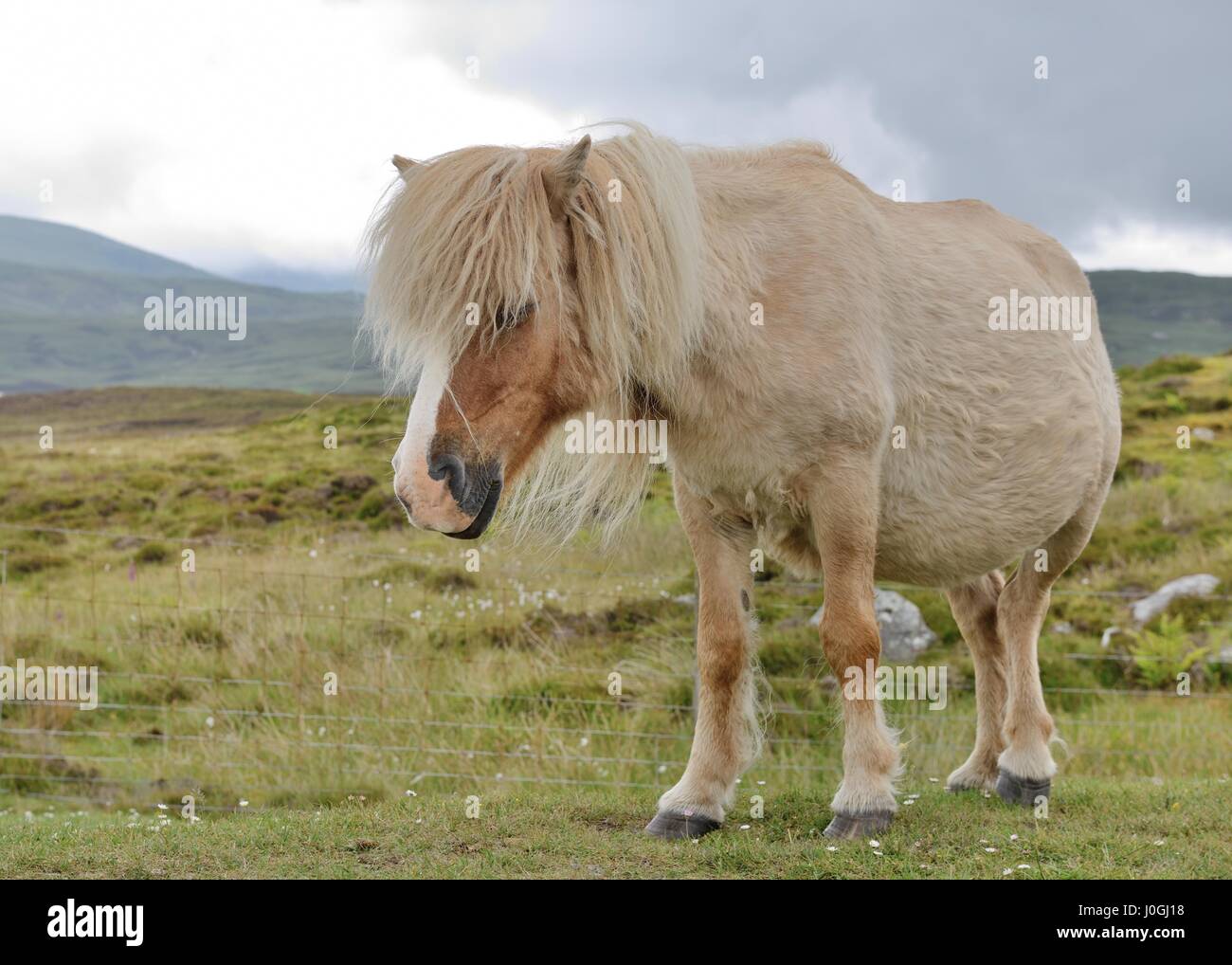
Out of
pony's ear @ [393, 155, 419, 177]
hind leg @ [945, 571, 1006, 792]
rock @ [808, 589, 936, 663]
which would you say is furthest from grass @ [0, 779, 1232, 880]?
rock @ [808, 589, 936, 663]

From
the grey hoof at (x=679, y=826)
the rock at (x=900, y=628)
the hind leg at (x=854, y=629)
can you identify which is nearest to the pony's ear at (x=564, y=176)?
the hind leg at (x=854, y=629)

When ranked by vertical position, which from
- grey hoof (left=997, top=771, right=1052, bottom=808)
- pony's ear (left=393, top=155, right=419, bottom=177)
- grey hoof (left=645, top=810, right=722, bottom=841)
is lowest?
grey hoof (left=997, top=771, right=1052, bottom=808)

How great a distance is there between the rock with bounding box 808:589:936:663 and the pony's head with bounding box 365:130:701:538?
7172mm

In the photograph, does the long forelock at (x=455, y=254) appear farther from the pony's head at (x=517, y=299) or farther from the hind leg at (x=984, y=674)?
the hind leg at (x=984, y=674)

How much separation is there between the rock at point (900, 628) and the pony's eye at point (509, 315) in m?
7.68

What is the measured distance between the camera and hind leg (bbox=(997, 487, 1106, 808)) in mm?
6230

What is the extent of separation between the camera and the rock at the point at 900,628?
11266 mm

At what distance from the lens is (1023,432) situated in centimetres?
573

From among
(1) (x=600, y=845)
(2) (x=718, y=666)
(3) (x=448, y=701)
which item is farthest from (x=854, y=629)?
(3) (x=448, y=701)

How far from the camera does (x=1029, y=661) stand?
644cm

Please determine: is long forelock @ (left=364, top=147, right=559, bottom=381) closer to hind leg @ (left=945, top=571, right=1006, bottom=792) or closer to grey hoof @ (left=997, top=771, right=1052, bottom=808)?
hind leg @ (left=945, top=571, right=1006, bottom=792)

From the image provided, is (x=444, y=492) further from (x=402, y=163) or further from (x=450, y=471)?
(x=402, y=163)
